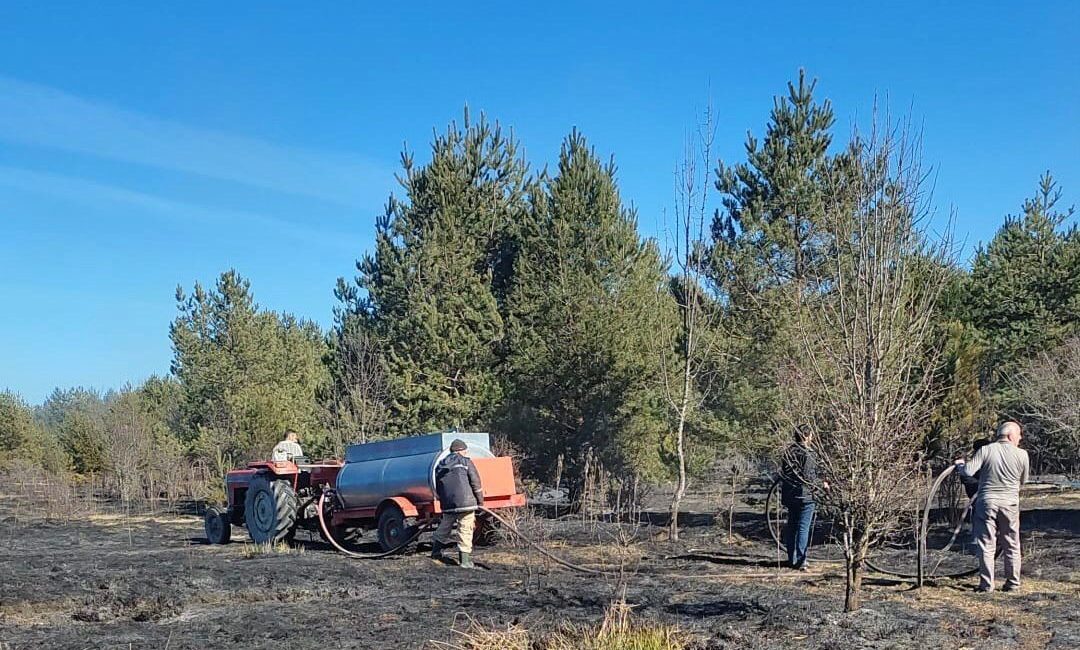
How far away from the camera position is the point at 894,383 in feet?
28.2

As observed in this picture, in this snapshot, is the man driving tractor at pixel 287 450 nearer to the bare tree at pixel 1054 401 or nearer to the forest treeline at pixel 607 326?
the forest treeline at pixel 607 326

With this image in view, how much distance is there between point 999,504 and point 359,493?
30.1ft

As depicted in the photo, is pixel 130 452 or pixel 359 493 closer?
pixel 359 493

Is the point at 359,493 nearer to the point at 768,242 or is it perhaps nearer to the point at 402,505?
the point at 402,505

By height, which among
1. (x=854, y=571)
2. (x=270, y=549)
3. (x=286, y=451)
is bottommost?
Answer: (x=270, y=549)

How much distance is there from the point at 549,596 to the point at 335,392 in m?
16.8

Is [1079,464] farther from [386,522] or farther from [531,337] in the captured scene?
[386,522]

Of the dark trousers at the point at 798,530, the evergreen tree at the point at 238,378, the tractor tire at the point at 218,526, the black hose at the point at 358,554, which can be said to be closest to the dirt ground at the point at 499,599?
the black hose at the point at 358,554

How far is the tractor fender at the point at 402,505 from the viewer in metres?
14.6

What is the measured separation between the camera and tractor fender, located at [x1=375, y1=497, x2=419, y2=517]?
47.9 ft

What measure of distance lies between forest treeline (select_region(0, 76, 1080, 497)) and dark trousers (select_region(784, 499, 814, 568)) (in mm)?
4157

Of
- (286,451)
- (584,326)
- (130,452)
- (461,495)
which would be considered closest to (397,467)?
(461,495)

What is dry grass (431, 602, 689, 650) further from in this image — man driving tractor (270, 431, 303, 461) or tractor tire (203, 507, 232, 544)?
tractor tire (203, 507, 232, 544)

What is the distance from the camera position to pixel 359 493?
51.2 feet
